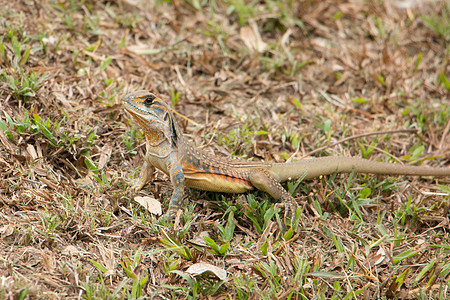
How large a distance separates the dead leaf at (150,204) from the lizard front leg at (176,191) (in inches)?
5.0

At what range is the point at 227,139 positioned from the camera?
5789 mm

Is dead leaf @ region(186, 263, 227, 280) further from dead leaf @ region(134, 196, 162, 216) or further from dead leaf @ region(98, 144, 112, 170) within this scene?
dead leaf @ region(98, 144, 112, 170)

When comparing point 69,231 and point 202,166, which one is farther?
point 202,166

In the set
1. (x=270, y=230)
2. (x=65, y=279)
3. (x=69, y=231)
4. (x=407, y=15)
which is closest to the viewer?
(x=65, y=279)

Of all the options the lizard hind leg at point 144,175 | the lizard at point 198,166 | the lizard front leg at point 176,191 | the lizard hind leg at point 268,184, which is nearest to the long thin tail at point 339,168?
the lizard at point 198,166

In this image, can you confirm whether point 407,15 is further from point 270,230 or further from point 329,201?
point 270,230

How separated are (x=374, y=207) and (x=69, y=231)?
3.53m

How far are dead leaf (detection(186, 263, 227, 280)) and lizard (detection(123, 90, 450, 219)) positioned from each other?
737 mm

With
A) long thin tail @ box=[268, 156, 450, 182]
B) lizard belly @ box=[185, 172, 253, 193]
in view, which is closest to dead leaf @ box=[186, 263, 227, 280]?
lizard belly @ box=[185, 172, 253, 193]

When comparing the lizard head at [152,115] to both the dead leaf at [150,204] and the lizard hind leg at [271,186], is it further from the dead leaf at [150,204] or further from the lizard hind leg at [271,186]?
the lizard hind leg at [271,186]

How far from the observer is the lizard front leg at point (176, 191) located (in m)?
4.71

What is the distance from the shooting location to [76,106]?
5.68 meters

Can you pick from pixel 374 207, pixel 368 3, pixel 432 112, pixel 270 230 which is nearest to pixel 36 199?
pixel 270 230

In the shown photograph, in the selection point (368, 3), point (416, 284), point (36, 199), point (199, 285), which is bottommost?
point (416, 284)
